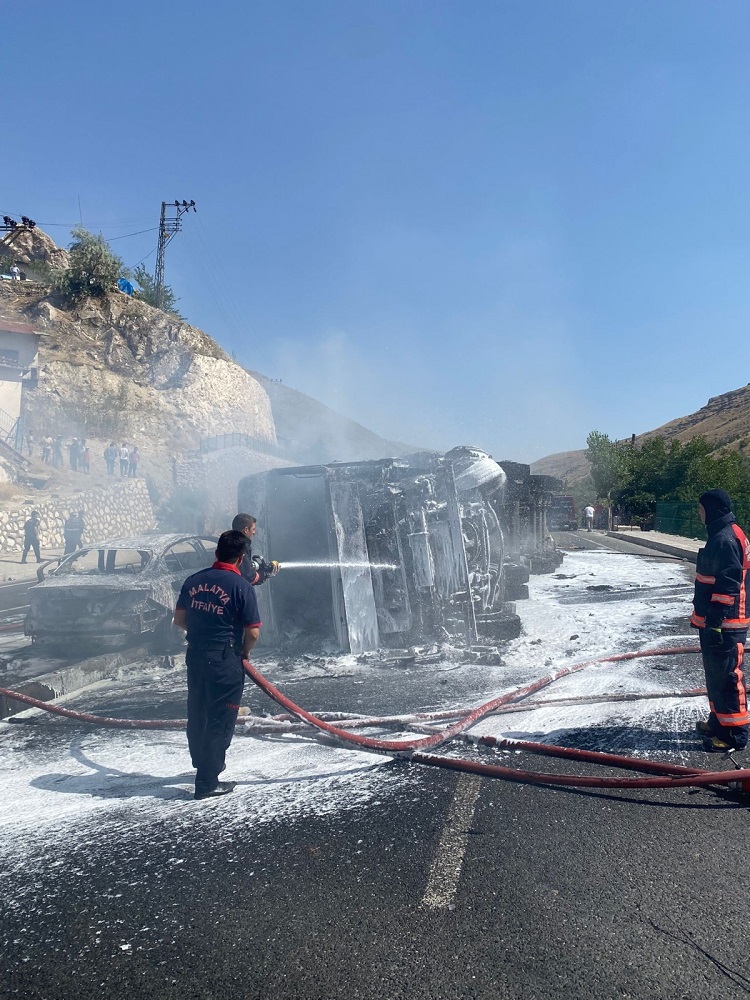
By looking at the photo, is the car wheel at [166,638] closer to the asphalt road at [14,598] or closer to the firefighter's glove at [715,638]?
the asphalt road at [14,598]

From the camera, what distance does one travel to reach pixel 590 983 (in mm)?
2539

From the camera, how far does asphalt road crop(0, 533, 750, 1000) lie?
260 cm

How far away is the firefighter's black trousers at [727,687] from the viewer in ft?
15.5

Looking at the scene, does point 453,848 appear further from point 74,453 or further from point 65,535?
point 74,453

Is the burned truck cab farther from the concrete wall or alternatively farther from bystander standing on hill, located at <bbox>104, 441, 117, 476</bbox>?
the concrete wall

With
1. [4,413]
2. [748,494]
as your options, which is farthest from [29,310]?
[748,494]

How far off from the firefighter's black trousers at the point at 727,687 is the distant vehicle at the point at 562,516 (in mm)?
32169

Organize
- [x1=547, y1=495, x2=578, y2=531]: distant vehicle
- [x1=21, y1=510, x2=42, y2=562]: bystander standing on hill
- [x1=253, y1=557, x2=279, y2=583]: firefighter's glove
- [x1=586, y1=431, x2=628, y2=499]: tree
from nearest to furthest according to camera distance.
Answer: [x1=253, y1=557, x2=279, y2=583]: firefighter's glove, [x1=21, y1=510, x2=42, y2=562]: bystander standing on hill, [x1=547, y1=495, x2=578, y2=531]: distant vehicle, [x1=586, y1=431, x2=628, y2=499]: tree

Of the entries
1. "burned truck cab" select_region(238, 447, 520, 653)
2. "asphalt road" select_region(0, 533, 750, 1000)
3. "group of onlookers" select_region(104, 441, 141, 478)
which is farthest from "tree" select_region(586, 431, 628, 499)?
"asphalt road" select_region(0, 533, 750, 1000)

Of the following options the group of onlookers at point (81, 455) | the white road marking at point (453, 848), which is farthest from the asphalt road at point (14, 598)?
the group of onlookers at point (81, 455)

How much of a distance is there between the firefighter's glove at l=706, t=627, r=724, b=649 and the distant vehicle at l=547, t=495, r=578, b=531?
106 feet

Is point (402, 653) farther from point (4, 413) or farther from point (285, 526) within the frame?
point (4, 413)

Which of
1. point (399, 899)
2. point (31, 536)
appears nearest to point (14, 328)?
point (31, 536)

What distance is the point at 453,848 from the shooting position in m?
3.55
